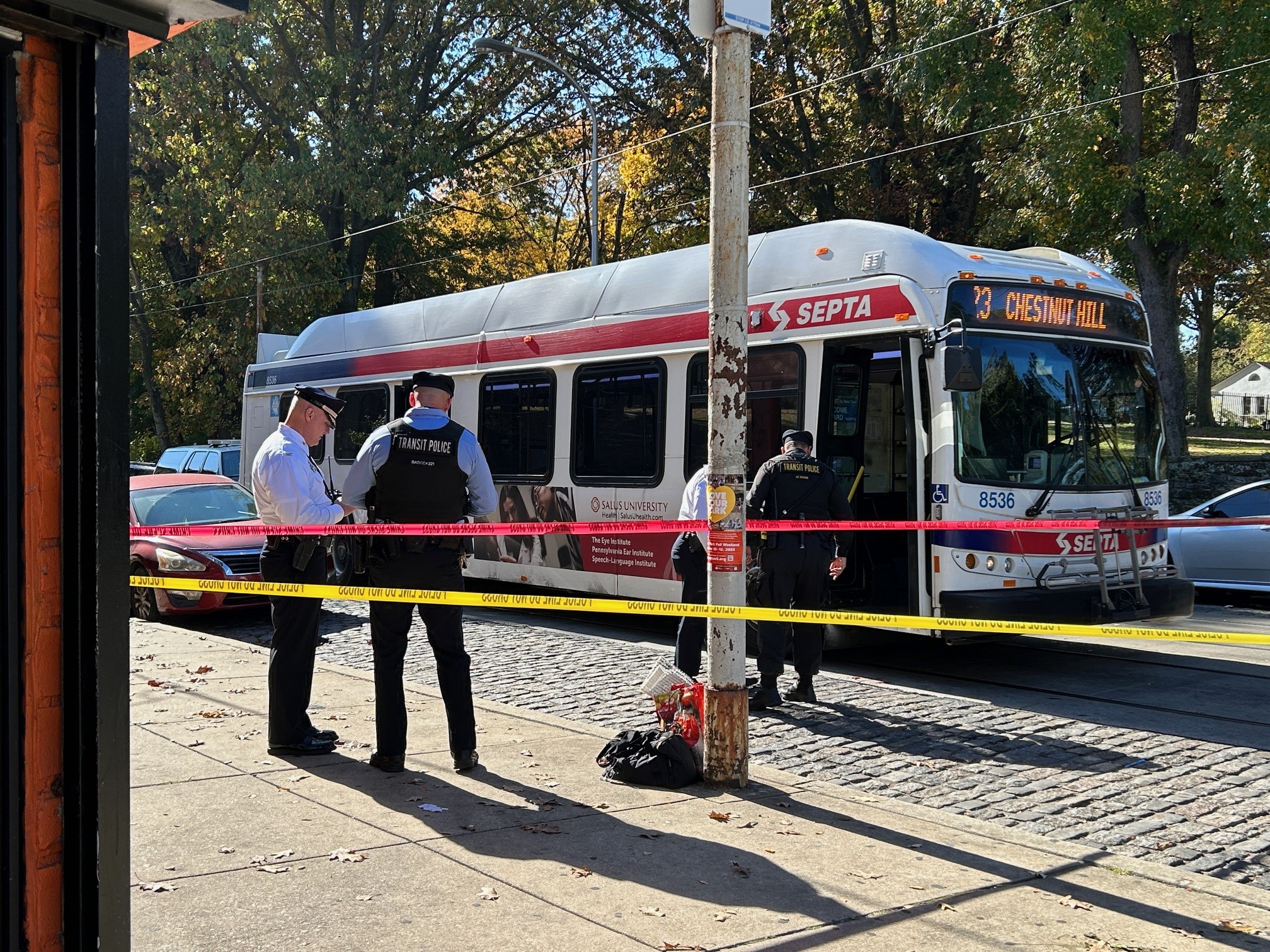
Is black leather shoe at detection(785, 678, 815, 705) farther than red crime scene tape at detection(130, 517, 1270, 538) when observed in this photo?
Yes

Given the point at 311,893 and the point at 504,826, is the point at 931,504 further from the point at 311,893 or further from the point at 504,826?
the point at 311,893

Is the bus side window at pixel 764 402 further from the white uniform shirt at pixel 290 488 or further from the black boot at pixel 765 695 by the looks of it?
the white uniform shirt at pixel 290 488

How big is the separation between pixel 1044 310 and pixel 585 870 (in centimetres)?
671

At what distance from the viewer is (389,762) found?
635 centimetres

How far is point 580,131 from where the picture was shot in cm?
3478

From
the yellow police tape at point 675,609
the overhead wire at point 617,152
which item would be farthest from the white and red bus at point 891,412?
the overhead wire at point 617,152

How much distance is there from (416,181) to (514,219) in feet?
18.5

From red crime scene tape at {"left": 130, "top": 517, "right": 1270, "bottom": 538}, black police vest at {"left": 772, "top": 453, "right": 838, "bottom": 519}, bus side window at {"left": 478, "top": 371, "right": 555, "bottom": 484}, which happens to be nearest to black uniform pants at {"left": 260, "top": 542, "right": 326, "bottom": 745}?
red crime scene tape at {"left": 130, "top": 517, "right": 1270, "bottom": 538}

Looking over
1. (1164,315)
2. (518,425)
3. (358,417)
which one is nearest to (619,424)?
(518,425)

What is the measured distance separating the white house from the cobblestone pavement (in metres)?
105

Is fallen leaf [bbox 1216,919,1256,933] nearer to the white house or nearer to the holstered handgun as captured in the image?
the holstered handgun

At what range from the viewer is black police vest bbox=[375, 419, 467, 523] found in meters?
6.45

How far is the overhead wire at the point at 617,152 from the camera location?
20.6m

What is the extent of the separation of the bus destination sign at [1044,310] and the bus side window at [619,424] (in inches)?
118
